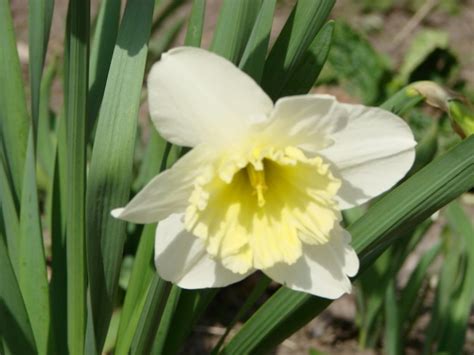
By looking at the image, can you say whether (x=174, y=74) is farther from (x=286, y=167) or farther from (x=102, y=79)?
(x=102, y=79)

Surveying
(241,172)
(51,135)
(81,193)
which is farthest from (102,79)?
(51,135)

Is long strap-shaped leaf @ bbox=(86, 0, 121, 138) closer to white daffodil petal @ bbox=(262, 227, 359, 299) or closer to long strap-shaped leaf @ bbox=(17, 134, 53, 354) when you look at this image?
long strap-shaped leaf @ bbox=(17, 134, 53, 354)

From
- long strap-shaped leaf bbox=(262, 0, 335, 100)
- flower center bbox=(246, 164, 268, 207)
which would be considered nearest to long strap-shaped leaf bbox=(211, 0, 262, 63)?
long strap-shaped leaf bbox=(262, 0, 335, 100)

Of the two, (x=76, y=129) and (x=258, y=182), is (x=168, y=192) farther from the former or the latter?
(x=76, y=129)

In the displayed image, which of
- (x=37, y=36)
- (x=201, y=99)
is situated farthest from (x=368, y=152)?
(x=37, y=36)

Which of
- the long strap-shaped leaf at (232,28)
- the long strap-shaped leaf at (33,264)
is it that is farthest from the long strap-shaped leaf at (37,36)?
the long strap-shaped leaf at (232,28)

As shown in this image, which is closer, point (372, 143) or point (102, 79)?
point (372, 143)

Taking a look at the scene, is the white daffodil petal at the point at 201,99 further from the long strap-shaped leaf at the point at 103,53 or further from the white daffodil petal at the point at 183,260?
the long strap-shaped leaf at the point at 103,53
